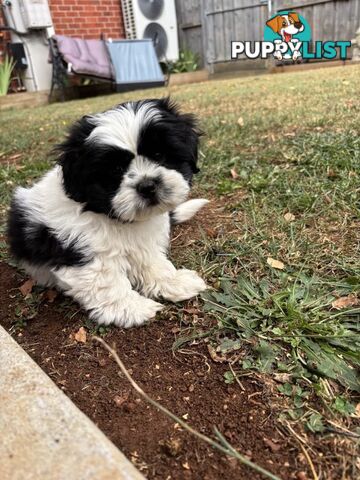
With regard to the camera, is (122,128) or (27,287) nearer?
(122,128)

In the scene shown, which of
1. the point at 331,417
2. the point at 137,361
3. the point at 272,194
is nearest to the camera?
the point at 331,417

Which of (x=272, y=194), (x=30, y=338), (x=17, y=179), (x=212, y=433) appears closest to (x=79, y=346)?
(x=30, y=338)

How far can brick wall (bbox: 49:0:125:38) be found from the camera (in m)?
11.2

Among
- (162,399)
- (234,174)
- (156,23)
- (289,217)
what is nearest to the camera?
(162,399)

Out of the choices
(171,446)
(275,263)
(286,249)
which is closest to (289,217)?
(286,249)

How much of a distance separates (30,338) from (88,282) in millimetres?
402

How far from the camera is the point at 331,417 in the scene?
1.54 meters

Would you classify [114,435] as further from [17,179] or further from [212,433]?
[17,179]

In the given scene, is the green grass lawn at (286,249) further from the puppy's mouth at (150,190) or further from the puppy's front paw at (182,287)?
the puppy's mouth at (150,190)

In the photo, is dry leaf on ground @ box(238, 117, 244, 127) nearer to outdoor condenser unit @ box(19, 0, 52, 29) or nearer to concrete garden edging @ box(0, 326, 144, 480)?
concrete garden edging @ box(0, 326, 144, 480)

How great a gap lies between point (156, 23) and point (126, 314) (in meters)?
12.6

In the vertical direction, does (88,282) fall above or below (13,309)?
above

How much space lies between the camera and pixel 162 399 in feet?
5.57

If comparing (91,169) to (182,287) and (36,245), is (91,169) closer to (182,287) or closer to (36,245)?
(36,245)
